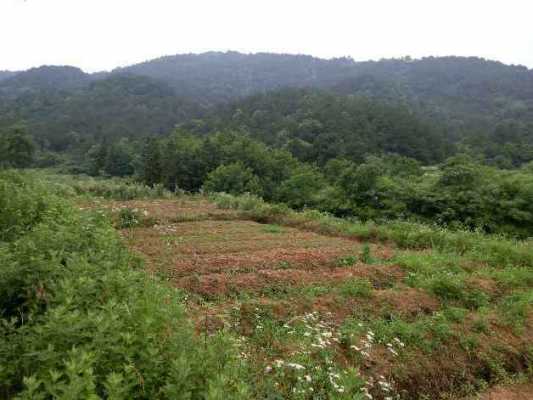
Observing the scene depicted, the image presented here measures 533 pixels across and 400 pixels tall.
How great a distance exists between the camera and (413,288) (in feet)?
28.9

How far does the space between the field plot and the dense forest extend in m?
14.8

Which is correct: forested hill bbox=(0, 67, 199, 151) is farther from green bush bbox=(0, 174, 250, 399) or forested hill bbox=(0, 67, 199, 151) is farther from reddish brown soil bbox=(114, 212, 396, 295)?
green bush bbox=(0, 174, 250, 399)

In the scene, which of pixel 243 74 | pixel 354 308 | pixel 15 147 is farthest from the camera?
pixel 243 74

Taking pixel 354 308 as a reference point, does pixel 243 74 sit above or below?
below

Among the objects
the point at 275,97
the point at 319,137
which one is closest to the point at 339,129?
the point at 319,137

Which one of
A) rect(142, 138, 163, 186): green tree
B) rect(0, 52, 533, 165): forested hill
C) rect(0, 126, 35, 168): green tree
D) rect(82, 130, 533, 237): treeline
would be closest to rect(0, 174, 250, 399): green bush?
rect(82, 130, 533, 237): treeline

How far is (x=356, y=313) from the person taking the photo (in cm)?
740

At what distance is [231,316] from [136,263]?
2.68m

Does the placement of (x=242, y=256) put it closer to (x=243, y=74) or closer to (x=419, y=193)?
(x=419, y=193)

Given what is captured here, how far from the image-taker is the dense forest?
25406 mm

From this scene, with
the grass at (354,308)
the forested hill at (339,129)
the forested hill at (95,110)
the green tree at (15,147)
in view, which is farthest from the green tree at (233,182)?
the forested hill at (95,110)

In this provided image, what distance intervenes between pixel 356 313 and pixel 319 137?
198 ft

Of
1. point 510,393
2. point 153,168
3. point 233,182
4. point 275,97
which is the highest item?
point 510,393

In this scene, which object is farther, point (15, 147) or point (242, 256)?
point (15, 147)
